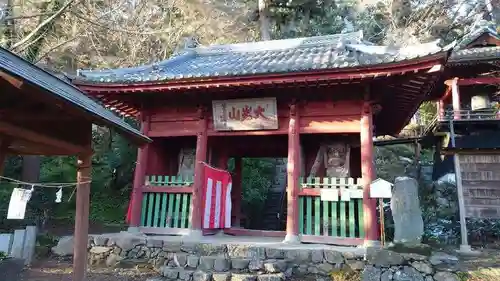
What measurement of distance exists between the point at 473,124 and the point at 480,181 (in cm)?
Answer: 413

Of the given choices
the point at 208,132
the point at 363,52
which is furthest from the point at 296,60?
the point at 208,132

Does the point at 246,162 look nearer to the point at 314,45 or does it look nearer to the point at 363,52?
the point at 314,45

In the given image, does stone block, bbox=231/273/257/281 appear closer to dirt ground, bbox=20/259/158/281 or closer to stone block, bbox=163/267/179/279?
stone block, bbox=163/267/179/279

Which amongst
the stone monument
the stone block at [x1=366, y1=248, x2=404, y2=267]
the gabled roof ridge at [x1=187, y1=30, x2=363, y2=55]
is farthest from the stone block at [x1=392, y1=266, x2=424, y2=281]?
the gabled roof ridge at [x1=187, y1=30, x2=363, y2=55]

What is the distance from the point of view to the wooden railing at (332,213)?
8.52 metres

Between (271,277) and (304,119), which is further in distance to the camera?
(304,119)

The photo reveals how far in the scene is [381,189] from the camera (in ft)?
25.5

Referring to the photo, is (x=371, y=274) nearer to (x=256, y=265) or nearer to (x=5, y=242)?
(x=256, y=265)

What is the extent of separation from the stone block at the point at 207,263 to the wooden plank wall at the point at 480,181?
32.9ft

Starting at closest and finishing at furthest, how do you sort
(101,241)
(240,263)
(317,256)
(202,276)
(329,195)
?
(202,276) < (240,263) < (317,256) < (329,195) < (101,241)

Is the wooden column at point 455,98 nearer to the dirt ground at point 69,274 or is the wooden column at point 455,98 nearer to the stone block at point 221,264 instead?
the stone block at point 221,264

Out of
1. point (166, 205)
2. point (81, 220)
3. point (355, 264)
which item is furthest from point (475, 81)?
point (81, 220)

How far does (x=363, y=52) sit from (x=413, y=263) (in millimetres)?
5051

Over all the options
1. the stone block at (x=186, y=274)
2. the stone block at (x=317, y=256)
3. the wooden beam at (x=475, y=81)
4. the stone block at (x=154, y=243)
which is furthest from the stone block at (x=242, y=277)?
the wooden beam at (x=475, y=81)
